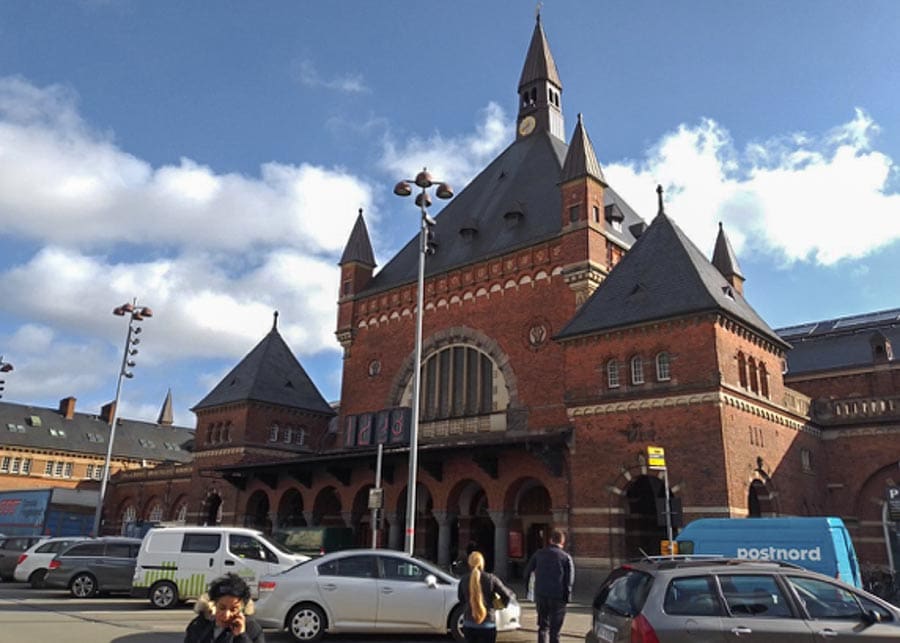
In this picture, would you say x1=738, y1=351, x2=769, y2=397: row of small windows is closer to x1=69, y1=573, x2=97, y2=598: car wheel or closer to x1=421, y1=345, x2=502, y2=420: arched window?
x1=421, y1=345, x2=502, y2=420: arched window

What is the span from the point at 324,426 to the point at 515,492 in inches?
744

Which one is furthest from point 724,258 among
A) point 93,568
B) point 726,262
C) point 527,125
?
point 93,568

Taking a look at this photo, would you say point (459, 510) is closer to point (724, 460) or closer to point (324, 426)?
point (724, 460)

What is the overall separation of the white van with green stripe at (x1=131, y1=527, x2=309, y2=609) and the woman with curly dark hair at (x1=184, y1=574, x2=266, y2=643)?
12946 millimetres

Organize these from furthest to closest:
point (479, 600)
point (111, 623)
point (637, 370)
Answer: point (637, 370) → point (111, 623) → point (479, 600)

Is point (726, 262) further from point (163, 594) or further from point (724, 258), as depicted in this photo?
point (163, 594)

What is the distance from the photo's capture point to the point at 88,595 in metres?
19.7

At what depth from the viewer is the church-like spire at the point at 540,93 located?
4175cm

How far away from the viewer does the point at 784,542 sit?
1695cm

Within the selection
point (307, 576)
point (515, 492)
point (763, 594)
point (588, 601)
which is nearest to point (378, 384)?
point (515, 492)

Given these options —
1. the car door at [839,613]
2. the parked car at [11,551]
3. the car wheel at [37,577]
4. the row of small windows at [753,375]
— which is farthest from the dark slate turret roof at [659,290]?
the parked car at [11,551]

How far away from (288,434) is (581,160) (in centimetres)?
2277

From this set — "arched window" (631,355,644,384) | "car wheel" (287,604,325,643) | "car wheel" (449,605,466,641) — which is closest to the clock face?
"arched window" (631,355,644,384)

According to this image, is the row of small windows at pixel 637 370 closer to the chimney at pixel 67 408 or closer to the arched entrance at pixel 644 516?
the arched entrance at pixel 644 516
